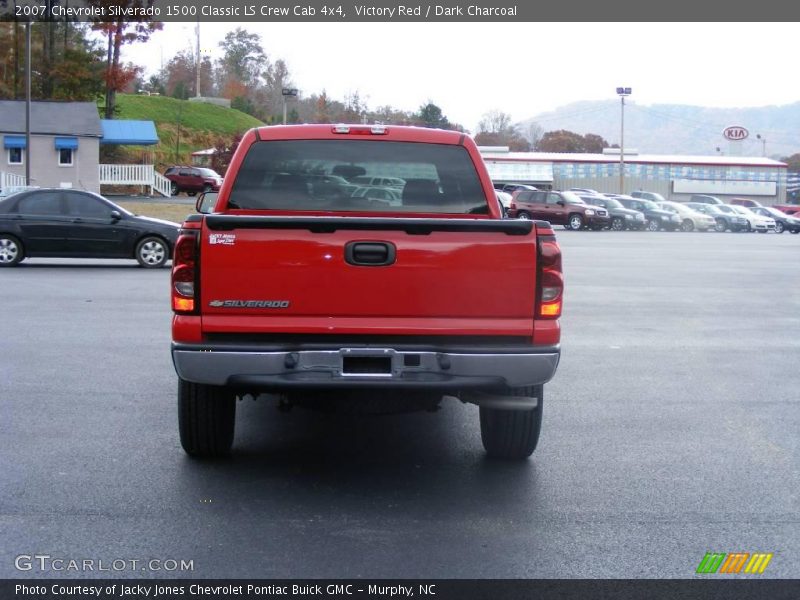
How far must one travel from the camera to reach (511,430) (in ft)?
21.1

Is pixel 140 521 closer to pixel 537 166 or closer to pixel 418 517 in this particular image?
pixel 418 517

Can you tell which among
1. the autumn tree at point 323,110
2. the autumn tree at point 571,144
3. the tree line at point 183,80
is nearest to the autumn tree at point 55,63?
the tree line at point 183,80

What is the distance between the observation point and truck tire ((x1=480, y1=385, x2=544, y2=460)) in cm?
633

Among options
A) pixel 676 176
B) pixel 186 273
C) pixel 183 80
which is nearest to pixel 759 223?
pixel 676 176

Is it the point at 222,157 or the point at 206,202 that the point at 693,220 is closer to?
the point at 222,157

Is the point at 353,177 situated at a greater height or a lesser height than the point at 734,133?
lesser

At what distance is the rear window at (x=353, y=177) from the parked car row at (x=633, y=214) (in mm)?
34037

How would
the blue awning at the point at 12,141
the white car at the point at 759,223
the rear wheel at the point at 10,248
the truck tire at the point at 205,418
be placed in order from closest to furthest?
the truck tire at the point at 205,418
the rear wheel at the point at 10,248
the blue awning at the point at 12,141
the white car at the point at 759,223

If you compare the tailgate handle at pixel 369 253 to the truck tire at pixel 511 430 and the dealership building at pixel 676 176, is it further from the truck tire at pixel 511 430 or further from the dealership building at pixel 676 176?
the dealership building at pixel 676 176

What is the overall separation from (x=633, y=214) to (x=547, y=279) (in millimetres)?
42989

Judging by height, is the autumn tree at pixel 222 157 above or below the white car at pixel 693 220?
above

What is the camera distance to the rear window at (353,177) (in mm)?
7160

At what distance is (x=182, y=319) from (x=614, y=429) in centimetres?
346

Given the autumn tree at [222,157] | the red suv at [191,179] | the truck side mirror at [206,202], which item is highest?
the autumn tree at [222,157]
